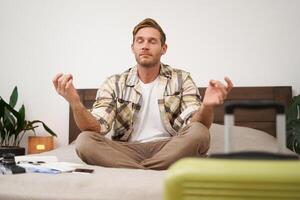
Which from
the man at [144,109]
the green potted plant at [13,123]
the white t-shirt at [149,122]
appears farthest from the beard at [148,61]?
the green potted plant at [13,123]

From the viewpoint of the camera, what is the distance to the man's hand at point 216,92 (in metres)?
1.16

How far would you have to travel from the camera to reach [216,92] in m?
1.20

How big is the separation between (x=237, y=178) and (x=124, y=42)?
217cm

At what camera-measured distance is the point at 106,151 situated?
4.06 ft

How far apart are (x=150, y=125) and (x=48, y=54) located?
138cm

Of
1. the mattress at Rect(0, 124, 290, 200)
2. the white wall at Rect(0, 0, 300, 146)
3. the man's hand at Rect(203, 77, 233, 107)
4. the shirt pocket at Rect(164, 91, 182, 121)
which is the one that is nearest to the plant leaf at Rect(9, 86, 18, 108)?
the white wall at Rect(0, 0, 300, 146)

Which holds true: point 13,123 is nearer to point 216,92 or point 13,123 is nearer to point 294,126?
point 216,92

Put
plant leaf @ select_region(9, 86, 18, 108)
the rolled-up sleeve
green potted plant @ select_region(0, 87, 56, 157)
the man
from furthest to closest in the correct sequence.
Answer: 1. plant leaf @ select_region(9, 86, 18, 108)
2. green potted plant @ select_region(0, 87, 56, 157)
3. the rolled-up sleeve
4. the man

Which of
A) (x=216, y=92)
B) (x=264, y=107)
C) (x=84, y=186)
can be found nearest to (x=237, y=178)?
(x=264, y=107)

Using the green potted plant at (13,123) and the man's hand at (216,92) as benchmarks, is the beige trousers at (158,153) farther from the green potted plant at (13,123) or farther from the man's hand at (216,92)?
the green potted plant at (13,123)

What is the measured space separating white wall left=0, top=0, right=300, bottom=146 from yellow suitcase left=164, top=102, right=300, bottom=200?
1927mm

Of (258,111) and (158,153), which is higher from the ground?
(258,111)

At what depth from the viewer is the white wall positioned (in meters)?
2.23

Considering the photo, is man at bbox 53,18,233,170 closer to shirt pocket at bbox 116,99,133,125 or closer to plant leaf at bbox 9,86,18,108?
shirt pocket at bbox 116,99,133,125
